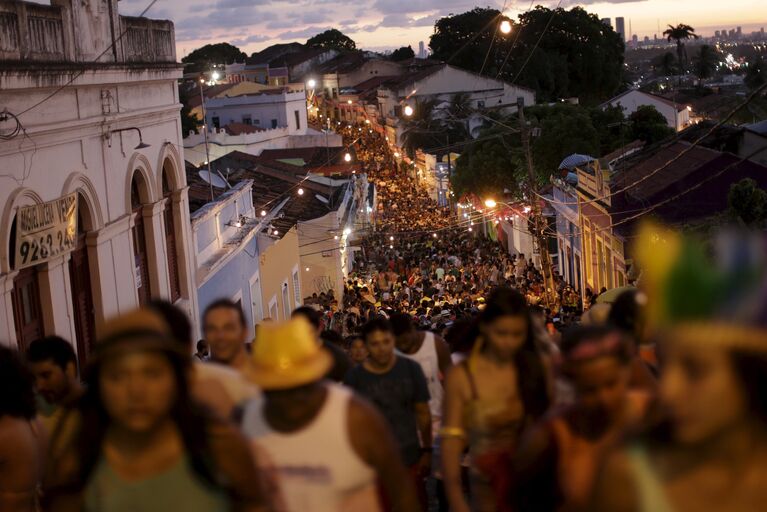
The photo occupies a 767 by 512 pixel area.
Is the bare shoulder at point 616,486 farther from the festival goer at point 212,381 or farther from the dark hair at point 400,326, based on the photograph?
the dark hair at point 400,326

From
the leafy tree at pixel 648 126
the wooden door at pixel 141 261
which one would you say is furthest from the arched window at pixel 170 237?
the leafy tree at pixel 648 126

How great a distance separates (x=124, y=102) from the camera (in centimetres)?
1455

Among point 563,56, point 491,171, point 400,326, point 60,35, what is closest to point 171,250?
point 60,35

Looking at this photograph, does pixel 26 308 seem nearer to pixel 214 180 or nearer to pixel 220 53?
pixel 214 180

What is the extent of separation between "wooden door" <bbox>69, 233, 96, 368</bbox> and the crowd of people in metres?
6.83

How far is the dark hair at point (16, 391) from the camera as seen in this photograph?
5176 mm

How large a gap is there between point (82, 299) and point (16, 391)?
8.41 metres

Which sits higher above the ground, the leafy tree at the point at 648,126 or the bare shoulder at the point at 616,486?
the bare shoulder at the point at 616,486

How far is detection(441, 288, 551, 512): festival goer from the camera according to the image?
5.12 metres

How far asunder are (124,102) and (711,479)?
12807mm

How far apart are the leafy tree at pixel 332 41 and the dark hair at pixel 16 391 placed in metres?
146

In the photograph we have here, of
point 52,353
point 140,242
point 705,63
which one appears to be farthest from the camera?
point 705,63

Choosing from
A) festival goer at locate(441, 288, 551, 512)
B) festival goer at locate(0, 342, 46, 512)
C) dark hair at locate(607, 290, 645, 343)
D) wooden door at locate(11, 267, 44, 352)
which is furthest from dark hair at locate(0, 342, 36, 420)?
wooden door at locate(11, 267, 44, 352)

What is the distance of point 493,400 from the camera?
203 inches
